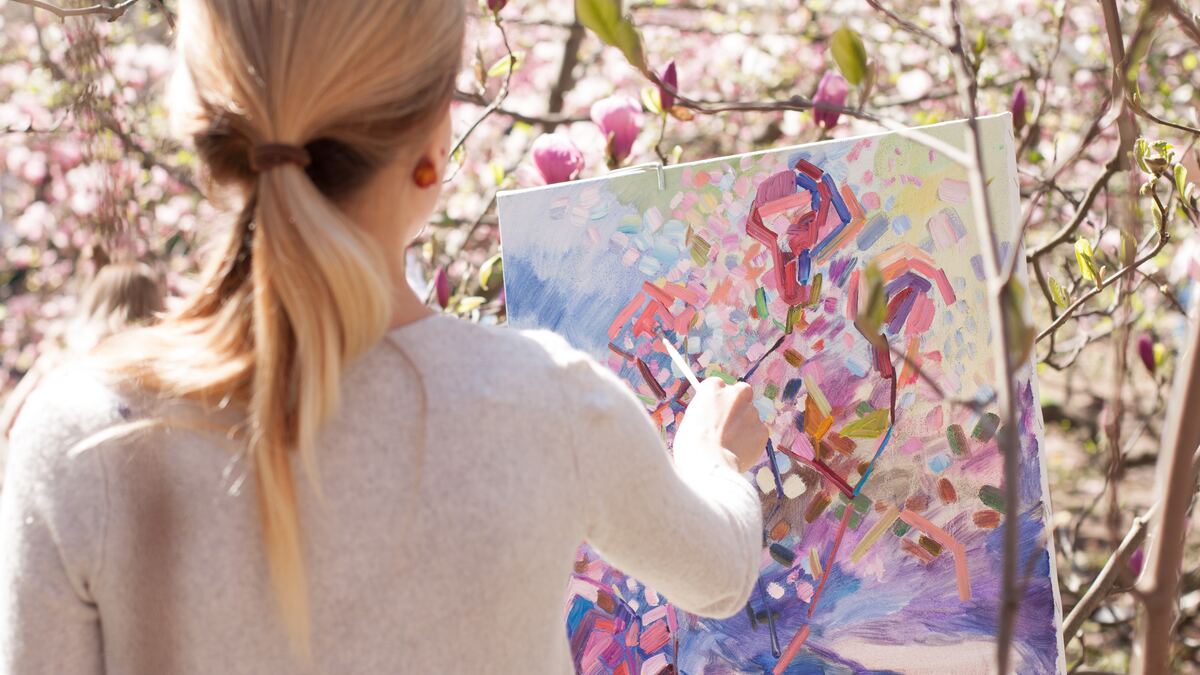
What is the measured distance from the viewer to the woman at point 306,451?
78 centimetres

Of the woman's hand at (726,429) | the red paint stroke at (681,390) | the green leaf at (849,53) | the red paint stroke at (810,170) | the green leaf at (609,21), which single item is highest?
the green leaf at (609,21)

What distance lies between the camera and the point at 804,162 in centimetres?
142

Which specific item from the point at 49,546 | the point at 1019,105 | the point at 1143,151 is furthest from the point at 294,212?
the point at 1019,105

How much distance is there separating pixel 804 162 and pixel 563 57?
2.04 meters

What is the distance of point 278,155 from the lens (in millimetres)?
803

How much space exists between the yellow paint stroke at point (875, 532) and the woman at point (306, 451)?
0.65 m

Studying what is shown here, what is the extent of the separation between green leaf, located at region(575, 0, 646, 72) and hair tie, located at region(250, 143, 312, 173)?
247mm

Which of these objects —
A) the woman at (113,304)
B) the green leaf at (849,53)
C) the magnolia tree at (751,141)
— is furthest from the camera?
the woman at (113,304)

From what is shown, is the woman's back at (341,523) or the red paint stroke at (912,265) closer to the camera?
the woman's back at (341,523)

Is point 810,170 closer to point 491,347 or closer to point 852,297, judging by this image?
point 852,297

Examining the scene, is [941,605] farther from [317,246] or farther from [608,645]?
[317,246]

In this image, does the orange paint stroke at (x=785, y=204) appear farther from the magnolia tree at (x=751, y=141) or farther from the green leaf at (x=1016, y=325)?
the green leaf at (x=1016, y=325)

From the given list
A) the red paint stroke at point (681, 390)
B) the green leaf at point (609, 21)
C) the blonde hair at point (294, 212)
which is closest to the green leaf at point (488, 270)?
the red paint stroke at point (681, 390)

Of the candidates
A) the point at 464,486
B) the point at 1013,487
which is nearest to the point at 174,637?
the point at 464,486
